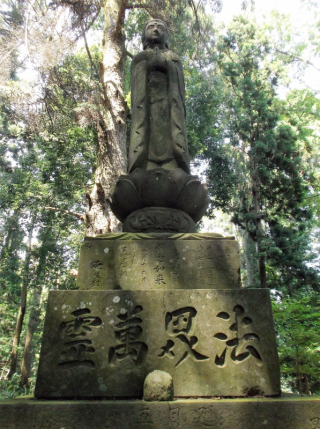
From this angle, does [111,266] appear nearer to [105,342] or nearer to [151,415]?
[105,342]

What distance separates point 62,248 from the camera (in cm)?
957

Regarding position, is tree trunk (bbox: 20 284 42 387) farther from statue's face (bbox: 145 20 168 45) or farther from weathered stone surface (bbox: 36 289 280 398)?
weathered stone surface (bbox: 36 289 280 398)

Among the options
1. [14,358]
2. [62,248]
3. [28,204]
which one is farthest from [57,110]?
[14,358]

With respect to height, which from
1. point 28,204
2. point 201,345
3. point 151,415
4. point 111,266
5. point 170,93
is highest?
point 28,204

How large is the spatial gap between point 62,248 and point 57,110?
13.3ft

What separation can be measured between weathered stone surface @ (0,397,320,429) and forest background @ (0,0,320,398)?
10.7ft

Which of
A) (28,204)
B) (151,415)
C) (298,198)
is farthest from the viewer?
(298,198)

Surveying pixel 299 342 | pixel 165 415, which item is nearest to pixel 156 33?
pixel 165 415

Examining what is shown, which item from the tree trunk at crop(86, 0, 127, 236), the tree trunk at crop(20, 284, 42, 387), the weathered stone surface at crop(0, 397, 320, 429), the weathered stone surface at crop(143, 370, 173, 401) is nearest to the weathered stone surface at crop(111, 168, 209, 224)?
the weathered stone surface at crop(143, 370, 173, 401)

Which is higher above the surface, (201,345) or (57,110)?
(57,110)

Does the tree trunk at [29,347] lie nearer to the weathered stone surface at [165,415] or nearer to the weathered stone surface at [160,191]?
the weathered stone surface at [160,191]

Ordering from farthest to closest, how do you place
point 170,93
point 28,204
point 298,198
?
point 298,198 < point 28,204 < point 170,93

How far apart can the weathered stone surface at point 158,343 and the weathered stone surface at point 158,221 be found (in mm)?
698

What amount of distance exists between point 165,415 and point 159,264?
37.8 inches
